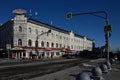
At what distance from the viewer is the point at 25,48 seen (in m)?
63.9

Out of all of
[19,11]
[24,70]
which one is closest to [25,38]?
[19,11]

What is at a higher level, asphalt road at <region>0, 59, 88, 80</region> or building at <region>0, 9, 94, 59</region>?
building at <region>0, 9, 94, 59</region>

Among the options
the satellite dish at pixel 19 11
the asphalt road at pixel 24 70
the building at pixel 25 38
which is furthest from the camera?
the satellite dish at pixel 19 11

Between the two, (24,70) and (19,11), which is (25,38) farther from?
(24,70)

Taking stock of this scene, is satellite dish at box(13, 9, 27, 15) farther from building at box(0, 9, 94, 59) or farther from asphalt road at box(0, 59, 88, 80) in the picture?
asphalt road at box(0, 59, 88, 80)

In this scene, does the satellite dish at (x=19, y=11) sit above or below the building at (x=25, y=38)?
above

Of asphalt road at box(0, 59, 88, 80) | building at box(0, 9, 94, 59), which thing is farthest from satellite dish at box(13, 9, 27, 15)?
asphalt road at box(0, 59, 88, 80)

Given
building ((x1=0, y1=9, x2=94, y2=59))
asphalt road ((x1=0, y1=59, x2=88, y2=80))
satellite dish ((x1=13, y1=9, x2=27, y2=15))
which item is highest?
satellite dish ((x1=13, y1=9, x2=27, y2=15))

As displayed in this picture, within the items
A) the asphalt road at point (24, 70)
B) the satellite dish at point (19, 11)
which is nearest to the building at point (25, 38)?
the satellite dish at point (19, 11)

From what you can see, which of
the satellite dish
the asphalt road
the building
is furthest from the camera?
the satellite dish

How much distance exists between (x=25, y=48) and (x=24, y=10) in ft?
32.8

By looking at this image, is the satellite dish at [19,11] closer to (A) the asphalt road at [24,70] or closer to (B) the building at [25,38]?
(B) the building at [25,38]

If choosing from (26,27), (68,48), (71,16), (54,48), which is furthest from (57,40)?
(71,16)

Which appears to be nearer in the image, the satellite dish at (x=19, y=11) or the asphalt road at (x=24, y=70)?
the asphalt road at (x=24, y=70)
